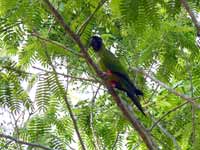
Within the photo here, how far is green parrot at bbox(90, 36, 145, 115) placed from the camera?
9.80 feet

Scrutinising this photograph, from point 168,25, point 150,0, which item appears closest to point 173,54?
point 168,25

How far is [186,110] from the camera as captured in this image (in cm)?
270

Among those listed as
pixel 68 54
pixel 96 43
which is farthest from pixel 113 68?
pixel 68 54

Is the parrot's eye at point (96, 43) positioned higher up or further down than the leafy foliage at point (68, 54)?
higher up

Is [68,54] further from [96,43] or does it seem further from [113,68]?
[113,68]

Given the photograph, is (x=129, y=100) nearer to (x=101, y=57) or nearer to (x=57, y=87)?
(x=101, y=57)

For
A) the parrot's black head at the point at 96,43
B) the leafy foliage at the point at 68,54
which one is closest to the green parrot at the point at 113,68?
the parrot's black head at the point at 96,43

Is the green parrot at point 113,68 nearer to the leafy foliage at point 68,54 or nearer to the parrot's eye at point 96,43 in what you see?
the parrot's eye at point 96,43

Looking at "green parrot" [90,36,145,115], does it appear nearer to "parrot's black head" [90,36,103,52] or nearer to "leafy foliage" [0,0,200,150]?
"parrot's black head" [90,36,103,52]

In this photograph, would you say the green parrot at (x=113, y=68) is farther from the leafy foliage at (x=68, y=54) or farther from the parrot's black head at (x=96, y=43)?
the leafy foliage at (x=68, y=54)

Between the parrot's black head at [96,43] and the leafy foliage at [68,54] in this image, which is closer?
the leafy foliage at [68,54]

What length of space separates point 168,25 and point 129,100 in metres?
0.77

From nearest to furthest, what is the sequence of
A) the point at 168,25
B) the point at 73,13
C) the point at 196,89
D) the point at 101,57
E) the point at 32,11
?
the point at 32,11 < the point at 73,13 < the point at 168,25 < the point at 196,89 < the point at 101,57

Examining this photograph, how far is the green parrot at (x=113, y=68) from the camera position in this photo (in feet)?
9.80
